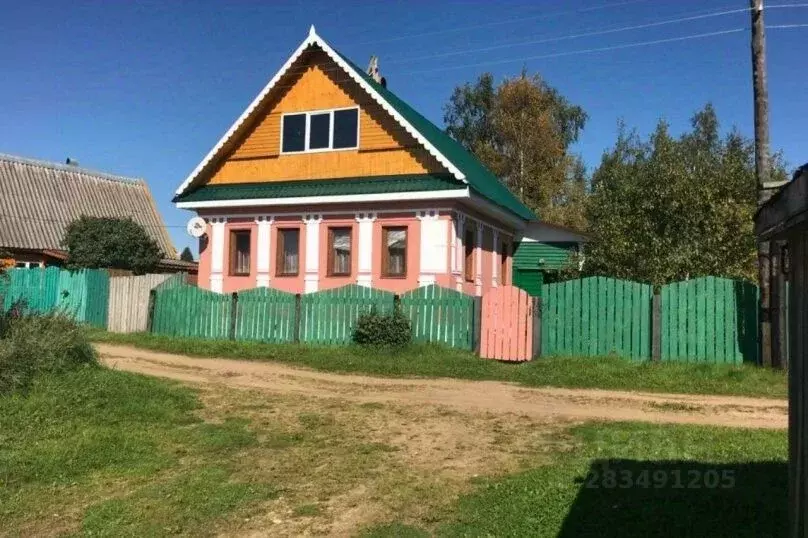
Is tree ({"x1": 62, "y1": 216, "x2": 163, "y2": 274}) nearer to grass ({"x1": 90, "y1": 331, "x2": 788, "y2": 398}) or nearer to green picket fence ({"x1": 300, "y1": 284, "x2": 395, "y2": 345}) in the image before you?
grass ({"x1": 90, "y1": 331, "x2": 788, "y2": 398})

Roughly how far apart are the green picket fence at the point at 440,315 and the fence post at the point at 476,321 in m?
0.03

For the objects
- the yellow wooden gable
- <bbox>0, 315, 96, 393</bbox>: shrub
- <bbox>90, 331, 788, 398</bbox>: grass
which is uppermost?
the yellow wooden gable

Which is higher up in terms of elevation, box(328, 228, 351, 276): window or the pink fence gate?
box(328, 228, 351, 276): window

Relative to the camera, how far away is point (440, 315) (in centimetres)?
1533

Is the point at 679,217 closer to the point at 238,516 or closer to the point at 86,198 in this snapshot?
the point at 238,516

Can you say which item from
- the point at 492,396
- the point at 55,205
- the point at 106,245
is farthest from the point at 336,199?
the point at 55,205

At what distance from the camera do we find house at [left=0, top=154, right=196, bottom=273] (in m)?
29.6

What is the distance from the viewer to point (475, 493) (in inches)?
220

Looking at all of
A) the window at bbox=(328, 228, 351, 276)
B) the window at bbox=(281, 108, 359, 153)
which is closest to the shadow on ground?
the window at bbox=(328, 228, 351, 276)

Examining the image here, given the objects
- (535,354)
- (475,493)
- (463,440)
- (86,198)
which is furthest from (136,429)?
(86,198)

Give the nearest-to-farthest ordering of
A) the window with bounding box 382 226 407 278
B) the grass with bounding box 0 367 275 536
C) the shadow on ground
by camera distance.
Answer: the shadow on ground < the grass with bounding box 0 367 275 536 < the window with bounding box 382 226 407 278

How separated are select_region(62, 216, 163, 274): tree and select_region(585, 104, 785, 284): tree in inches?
672

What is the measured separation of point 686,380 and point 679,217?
232 inches

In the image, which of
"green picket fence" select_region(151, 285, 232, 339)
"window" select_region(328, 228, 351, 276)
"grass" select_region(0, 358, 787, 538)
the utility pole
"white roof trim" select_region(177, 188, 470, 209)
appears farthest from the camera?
"window" select_region(328, 228, 351, 276)
